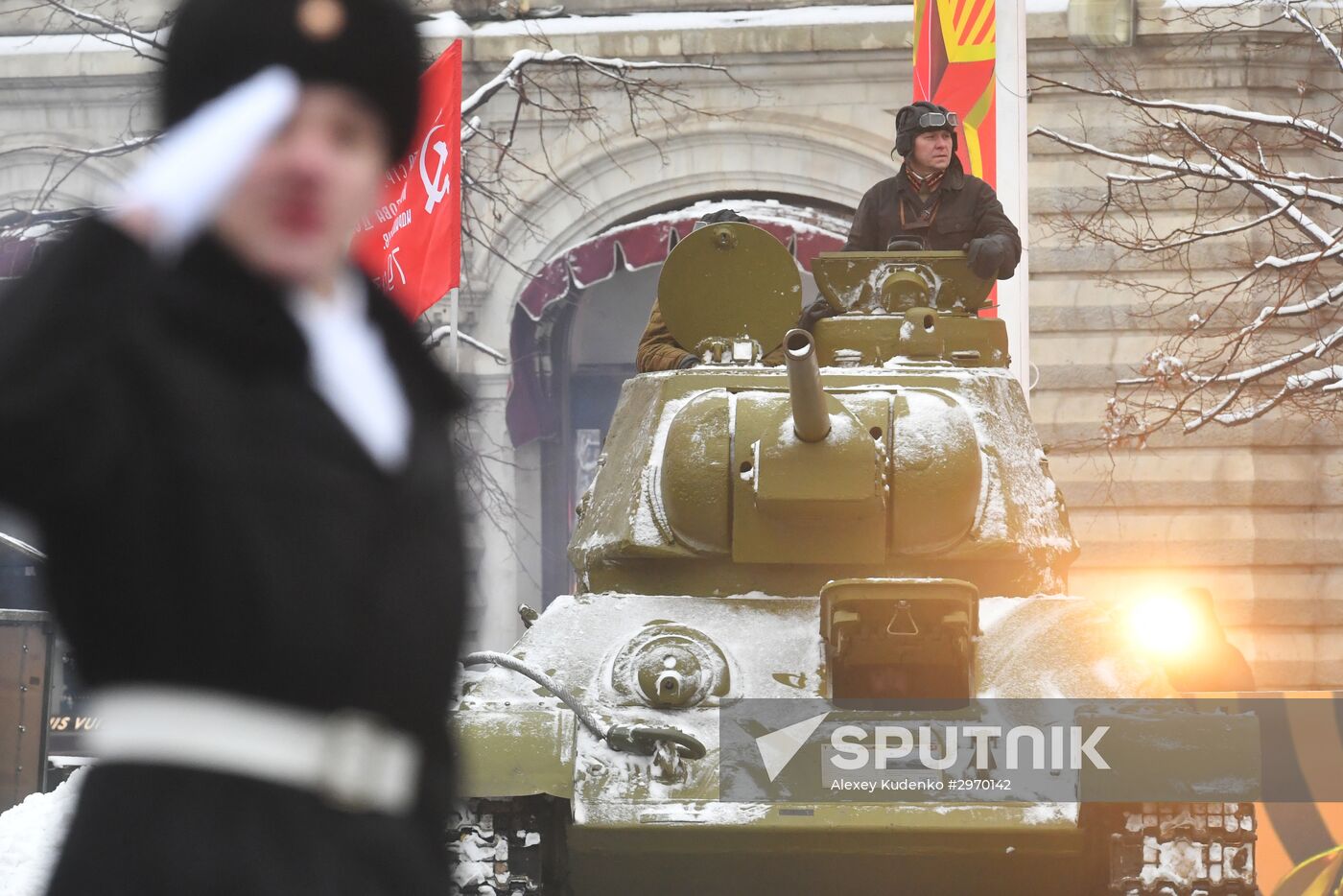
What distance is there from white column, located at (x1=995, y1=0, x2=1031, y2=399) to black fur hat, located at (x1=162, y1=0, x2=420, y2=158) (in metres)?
8.75

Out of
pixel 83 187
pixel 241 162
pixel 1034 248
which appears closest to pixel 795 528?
pixel 241 162

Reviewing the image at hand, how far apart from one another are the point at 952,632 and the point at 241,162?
412 cm

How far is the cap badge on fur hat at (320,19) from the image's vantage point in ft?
6.32

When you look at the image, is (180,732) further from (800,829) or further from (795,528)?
(795,528)

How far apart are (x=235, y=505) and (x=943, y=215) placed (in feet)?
20.9

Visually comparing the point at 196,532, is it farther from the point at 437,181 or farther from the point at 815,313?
the point at 437,181

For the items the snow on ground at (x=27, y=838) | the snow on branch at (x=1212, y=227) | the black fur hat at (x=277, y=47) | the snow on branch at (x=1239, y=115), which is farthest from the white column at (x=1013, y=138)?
the black fur hat at (x=277, y=47)

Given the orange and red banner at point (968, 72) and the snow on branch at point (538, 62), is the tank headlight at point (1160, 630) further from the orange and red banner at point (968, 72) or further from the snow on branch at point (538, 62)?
the snow on branch at point (538, 62)

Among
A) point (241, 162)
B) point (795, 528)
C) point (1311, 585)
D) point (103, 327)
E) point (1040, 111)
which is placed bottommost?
point (103, 327)

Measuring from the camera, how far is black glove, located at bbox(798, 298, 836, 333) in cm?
750

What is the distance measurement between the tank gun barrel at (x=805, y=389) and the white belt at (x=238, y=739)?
152 inches

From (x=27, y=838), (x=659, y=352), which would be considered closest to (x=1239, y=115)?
(x=659, y=352)

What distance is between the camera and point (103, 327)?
174cm

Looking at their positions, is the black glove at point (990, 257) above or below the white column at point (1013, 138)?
below
